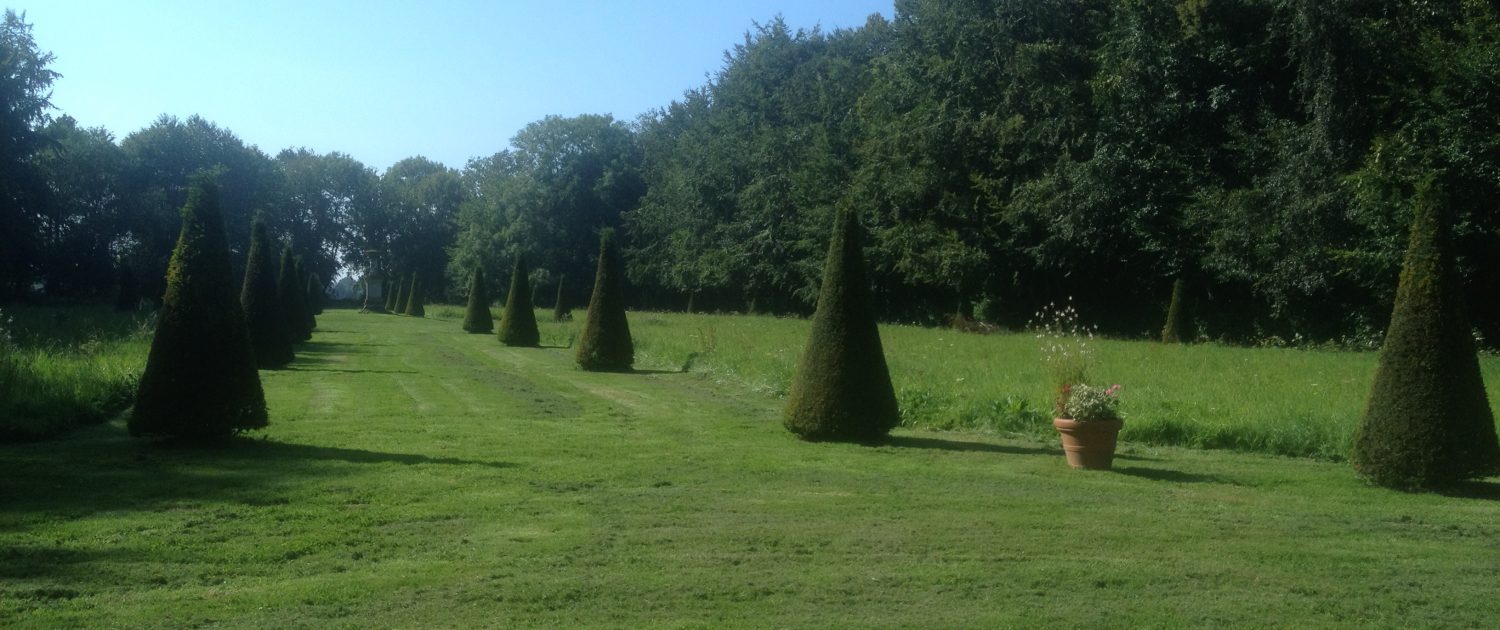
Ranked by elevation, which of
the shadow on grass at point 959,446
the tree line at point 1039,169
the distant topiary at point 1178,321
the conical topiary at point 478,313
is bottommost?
the shadow on grass at point 959,446

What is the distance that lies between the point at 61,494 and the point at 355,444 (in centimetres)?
361

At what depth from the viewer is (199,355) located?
37.7ft

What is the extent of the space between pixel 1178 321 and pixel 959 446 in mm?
22746

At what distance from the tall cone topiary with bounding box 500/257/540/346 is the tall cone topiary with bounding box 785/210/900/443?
73.6 feet

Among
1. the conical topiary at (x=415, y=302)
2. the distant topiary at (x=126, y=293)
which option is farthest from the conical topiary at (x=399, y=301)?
the distant topiary at (x=126, y=293)

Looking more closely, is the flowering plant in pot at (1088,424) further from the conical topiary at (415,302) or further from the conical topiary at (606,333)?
the conical topiary at (415,302)

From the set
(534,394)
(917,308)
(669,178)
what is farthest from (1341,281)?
(669,178)

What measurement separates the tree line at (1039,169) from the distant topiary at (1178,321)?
4.89 feet

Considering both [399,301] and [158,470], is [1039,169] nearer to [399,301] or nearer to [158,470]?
[158,470]

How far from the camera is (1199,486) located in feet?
33.8

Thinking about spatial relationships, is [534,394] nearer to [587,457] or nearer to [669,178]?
[587,457]

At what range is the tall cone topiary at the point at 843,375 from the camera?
13.0m

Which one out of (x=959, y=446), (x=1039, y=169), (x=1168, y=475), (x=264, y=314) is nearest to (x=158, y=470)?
(x=959, y=446)

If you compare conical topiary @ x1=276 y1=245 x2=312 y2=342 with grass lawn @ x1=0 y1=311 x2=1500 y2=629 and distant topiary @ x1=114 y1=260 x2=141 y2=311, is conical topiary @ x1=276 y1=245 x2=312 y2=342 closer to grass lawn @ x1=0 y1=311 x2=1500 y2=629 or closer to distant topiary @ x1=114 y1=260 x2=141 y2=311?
distant topiary @ x1=114 y1=260 x2=141 y2=311
